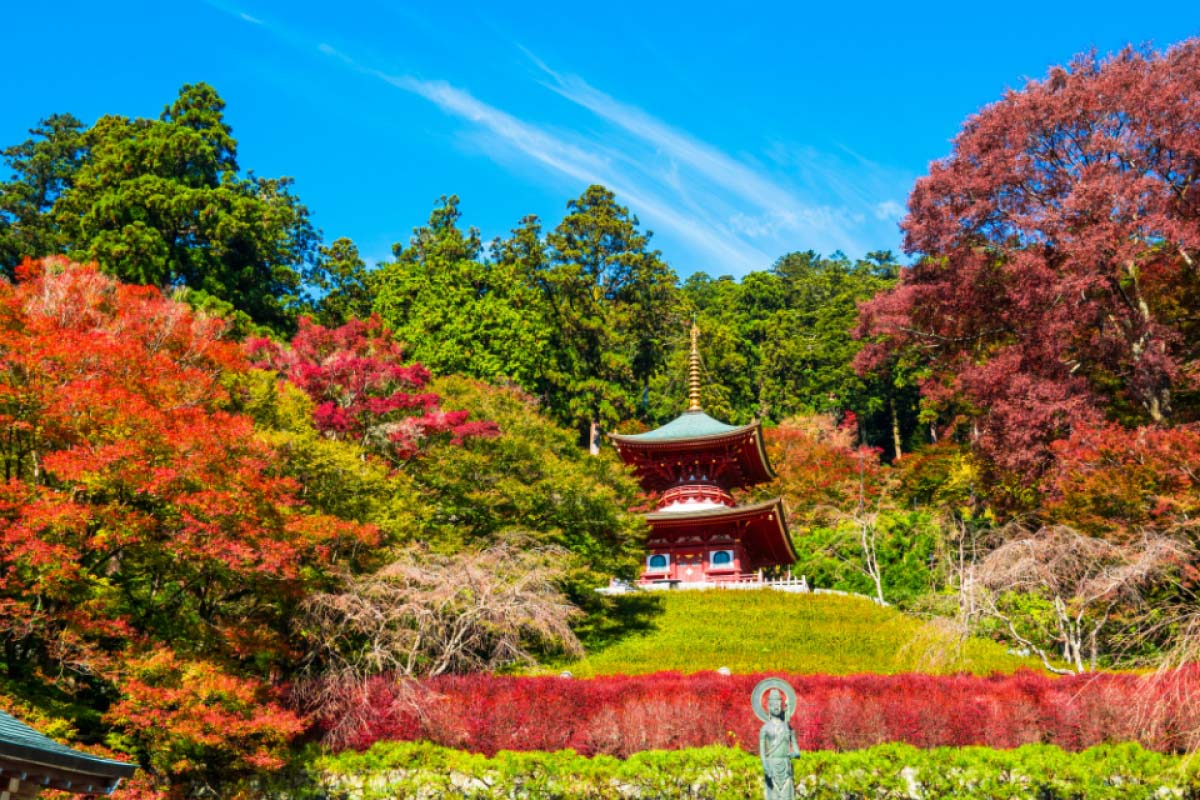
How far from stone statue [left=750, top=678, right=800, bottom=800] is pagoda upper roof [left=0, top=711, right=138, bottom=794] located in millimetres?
6150

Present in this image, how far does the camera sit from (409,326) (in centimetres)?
4031

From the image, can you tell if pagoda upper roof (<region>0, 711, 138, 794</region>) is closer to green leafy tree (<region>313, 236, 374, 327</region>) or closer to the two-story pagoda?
the two-story pagoda

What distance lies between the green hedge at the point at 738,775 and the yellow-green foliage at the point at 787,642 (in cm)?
294

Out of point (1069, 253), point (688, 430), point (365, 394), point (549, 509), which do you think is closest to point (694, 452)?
point (688, 430)

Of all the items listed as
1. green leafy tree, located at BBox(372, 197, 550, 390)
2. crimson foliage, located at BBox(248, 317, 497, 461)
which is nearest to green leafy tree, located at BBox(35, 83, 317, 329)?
green leafy tree, located at BBox(372, 197, 550, 390)

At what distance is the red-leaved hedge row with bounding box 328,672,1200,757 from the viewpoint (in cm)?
1345

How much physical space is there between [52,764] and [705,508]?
26337mm

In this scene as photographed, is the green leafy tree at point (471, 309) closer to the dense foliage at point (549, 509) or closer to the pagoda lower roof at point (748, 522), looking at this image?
the dense foliage at point (549, 509)

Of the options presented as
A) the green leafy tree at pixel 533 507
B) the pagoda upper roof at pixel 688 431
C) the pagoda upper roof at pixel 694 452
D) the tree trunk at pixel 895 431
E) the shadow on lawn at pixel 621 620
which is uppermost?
the tree trunk at pixel 895 431

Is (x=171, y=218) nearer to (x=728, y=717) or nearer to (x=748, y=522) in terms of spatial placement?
(x=748, y=522)

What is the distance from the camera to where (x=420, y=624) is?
15.2 metres

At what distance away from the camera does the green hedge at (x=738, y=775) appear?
12367mm

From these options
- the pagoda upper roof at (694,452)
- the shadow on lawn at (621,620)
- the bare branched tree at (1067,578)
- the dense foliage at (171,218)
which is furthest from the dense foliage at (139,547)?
the dense foliage at (171,218)

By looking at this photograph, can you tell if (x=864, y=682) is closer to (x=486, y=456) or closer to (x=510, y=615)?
(x=510, y=615)
